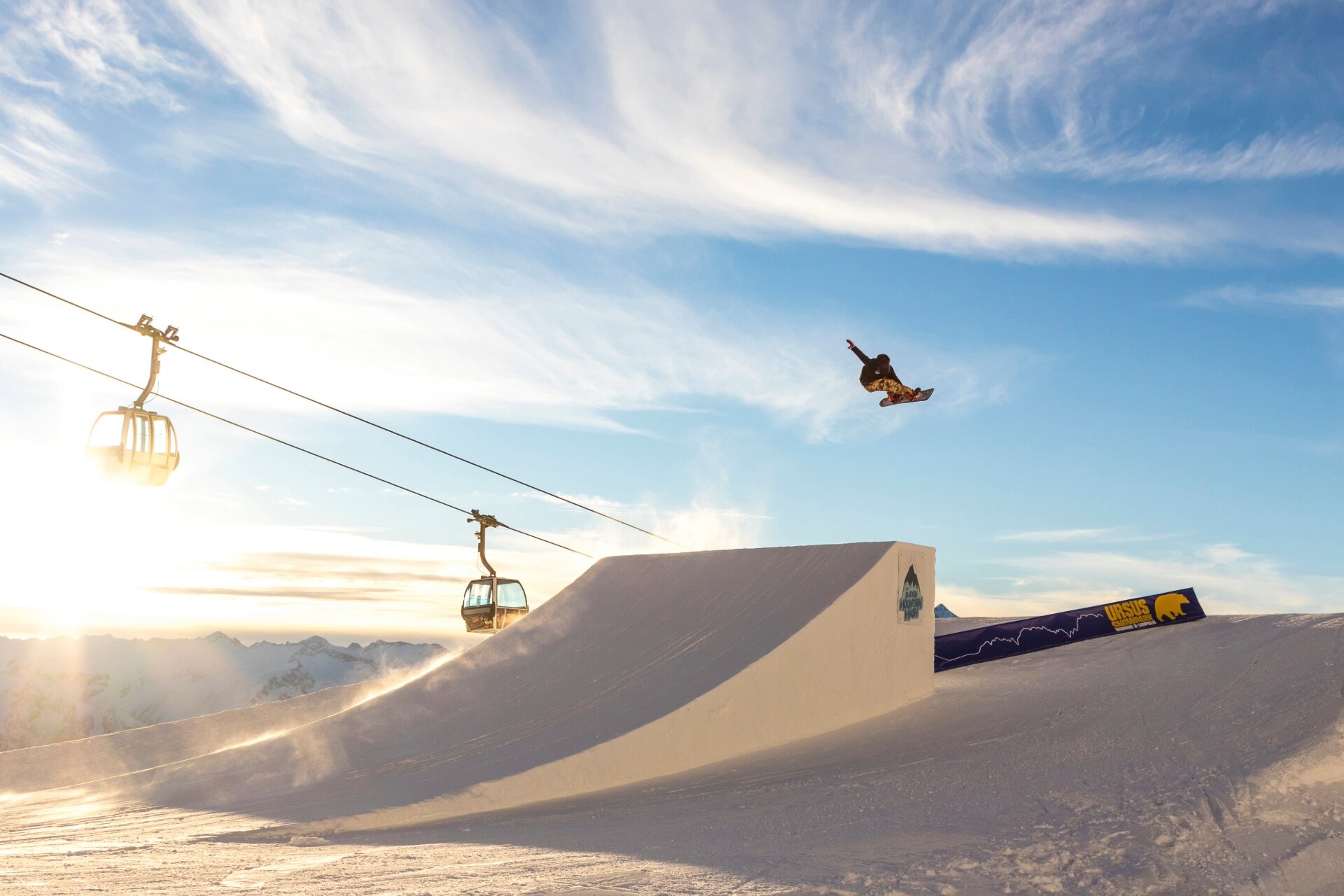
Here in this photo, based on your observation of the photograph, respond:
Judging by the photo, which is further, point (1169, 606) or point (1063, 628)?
point (1063, 628)

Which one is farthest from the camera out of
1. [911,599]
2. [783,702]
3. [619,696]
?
[911,599]

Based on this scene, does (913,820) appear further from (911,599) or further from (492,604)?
(492,604)

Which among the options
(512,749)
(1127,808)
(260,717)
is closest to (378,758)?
(512,749)

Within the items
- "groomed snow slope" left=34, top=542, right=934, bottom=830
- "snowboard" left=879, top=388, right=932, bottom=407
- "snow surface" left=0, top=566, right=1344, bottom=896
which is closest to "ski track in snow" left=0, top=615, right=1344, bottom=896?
"snow surface" left=0, top=566, right=1344, bottom=896

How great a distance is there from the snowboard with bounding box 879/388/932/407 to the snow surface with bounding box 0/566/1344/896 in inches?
216

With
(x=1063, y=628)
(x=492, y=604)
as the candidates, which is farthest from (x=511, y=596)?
(x=1063, y=628)

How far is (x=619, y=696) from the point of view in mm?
14953

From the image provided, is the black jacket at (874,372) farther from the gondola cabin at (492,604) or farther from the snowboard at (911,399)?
the gondola cabin at (492,604)

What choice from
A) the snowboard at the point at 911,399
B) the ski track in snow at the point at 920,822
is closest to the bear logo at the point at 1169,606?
the ski track in snow at the point at 920,822

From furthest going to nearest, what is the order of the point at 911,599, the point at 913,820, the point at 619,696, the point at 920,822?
the point at 911,599 → the point at 619,696 → the point at 913,820 → the point at 920,822

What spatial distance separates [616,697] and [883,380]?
7.53 meters

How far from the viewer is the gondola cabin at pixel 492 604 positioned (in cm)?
2272

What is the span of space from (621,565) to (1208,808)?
12788 mm

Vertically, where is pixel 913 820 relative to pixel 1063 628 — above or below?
below
